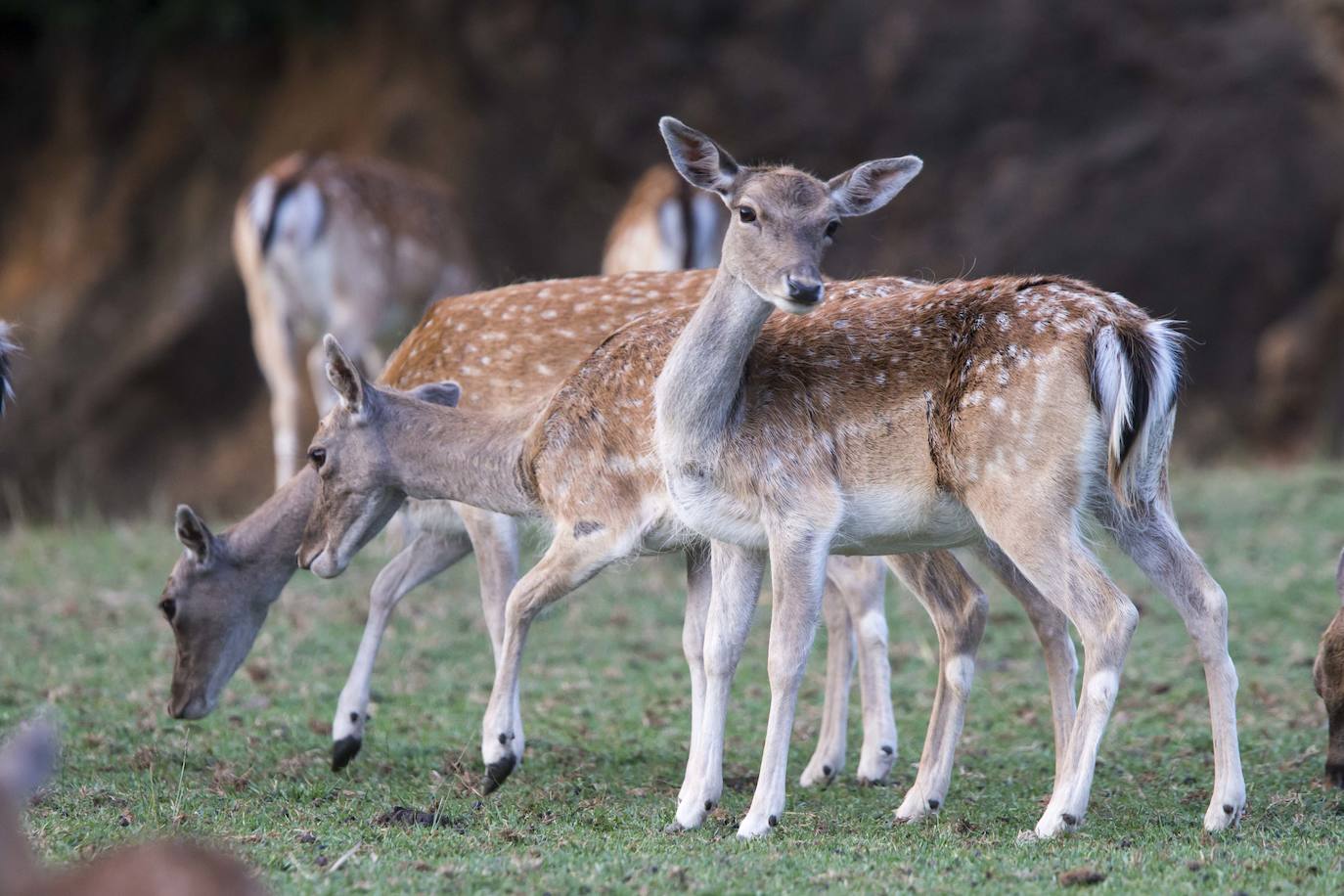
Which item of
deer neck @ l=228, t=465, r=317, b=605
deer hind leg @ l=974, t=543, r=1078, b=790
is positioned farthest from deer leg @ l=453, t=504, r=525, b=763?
deer hind leg @ l=974, t=543, r=1078, b=790

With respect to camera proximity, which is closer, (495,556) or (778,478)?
(778,478)

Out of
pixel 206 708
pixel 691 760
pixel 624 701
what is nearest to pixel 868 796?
pixel 691 760

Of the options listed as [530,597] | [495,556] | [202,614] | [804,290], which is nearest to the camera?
[804,290]

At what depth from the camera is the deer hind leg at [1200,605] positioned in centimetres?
500

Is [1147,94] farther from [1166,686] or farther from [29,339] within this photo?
[29,339]

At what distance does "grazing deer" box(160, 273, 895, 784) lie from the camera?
6293 millimetres

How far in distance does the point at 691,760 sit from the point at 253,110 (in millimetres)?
12882

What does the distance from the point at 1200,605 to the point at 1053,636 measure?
0.69 m

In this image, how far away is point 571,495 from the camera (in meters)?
5.68

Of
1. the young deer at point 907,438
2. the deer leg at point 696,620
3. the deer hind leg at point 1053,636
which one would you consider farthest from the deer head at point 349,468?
the deer hind leg at point 1053,636

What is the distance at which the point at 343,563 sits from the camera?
6203 mm

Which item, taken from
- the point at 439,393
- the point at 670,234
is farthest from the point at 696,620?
the point at 670,234

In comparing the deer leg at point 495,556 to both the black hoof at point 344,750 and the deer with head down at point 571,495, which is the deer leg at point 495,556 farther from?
the black hoof at point 344,750

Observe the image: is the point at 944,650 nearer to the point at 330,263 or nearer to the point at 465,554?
the point at 465,554
